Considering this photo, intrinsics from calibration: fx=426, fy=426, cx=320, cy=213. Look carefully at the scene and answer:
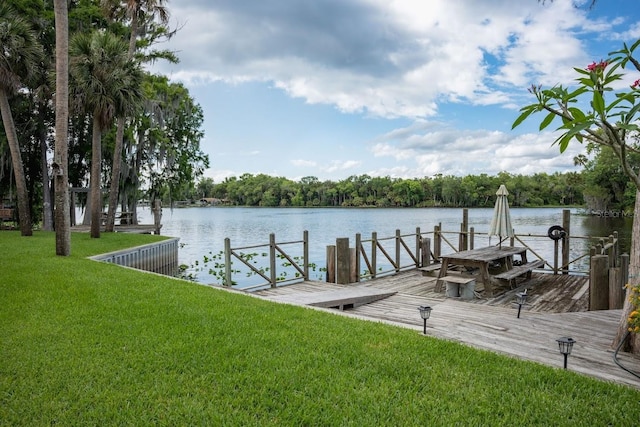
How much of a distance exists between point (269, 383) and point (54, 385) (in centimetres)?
165

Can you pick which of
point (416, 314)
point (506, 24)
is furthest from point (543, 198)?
point (416, 314)

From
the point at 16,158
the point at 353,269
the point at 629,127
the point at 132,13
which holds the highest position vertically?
the point at 132,13

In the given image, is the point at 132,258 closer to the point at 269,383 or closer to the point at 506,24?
the point at 269,383

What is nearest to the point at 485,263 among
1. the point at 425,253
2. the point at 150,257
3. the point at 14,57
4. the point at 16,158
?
the point at 425,253

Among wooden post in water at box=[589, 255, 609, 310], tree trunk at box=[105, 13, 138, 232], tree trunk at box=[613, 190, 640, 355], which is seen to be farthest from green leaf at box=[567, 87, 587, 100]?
tree trunk at box=[105, 13, 138, 232]

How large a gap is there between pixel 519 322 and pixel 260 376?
13.1 ft

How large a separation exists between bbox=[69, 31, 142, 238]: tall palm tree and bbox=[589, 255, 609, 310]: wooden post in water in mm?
15668

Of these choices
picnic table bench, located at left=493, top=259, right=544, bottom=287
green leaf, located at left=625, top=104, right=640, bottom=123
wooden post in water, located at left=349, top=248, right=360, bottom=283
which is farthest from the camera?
wooden post in water, located at left=349, top=248, right=360, bottom=283

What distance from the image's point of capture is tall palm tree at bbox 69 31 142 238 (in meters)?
15.4

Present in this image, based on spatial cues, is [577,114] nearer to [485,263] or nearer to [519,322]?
[519,322]

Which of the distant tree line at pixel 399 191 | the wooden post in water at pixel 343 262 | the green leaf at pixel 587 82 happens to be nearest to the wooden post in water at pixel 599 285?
the wooden post in water at pixel 343 262

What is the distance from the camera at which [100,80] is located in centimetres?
1570

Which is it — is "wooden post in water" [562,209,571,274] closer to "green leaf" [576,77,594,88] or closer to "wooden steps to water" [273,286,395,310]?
"wooden steps to water" [273,286,395,310]

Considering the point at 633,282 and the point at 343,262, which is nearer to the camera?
the point at 633,282
